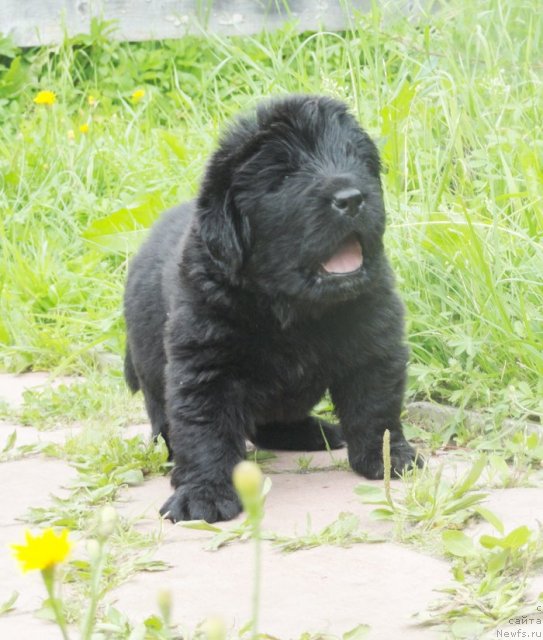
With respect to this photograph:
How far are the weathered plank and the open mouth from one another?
15.1 ft

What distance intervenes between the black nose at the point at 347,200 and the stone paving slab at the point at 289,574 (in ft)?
2.33

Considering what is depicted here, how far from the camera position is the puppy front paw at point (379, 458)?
9.74 ft

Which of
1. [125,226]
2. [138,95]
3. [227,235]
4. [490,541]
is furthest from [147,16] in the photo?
[490,541]

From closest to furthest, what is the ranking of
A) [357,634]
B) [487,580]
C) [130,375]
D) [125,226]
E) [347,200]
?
1. [357,634]
2. [487,580]
3. [347,200]
4. [130,375]
5. [125,226]

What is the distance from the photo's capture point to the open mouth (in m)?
2.81

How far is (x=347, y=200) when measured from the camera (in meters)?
2.71

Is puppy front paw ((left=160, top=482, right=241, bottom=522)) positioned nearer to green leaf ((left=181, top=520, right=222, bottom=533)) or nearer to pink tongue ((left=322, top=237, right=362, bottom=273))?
green leaf ((left=181, top=520, right=222, bottom=533))

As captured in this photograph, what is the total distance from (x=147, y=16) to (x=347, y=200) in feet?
16.7

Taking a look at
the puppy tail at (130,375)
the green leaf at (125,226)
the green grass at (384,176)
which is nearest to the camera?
the green grass at (384,176)

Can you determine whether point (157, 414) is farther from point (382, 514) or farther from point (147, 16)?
point (147, 16)

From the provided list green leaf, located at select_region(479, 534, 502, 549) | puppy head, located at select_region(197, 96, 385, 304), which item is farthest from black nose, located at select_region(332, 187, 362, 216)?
green leaf, located at select_region(479, 534, 502, 549)

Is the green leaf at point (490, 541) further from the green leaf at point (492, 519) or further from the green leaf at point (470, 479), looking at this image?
the green leaf at point (470, 479)

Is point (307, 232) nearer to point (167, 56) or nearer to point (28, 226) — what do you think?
point (28, 226)

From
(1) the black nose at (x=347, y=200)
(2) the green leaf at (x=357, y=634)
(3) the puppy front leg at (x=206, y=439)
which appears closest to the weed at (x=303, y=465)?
(3) the puppy front leg at (x=206, y=439)
